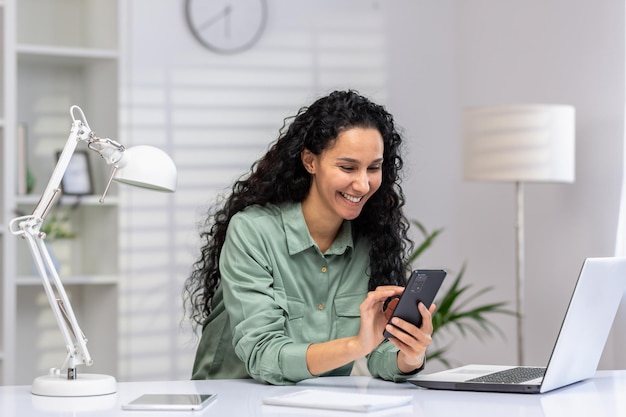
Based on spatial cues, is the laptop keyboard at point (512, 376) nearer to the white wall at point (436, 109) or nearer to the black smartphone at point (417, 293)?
the black smartphone at point (417, 293)

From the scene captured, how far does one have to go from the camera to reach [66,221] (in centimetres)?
392

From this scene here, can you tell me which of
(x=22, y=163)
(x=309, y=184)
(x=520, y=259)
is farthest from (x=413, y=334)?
(x=22, y=163)

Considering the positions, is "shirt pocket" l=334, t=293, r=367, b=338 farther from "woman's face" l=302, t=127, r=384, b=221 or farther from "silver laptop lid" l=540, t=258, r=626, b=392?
"silver laptop lid" l=540, t=258, r=626, b=392

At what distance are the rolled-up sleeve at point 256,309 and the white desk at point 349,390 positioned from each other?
37mm

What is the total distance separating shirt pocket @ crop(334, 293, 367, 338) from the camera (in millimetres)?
2137

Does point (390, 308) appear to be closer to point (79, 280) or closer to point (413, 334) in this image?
point (413, 334)

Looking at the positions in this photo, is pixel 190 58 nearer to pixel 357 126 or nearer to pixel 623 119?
pixel 623 119

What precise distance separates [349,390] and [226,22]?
8.35 ft

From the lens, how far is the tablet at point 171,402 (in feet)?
5.16

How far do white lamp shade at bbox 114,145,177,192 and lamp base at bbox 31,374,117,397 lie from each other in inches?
14.1

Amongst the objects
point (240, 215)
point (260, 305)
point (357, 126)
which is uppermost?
point (357, 126)

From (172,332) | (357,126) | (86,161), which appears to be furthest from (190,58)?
(357,126)

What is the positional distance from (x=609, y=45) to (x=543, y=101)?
Answer: 444 millimetres

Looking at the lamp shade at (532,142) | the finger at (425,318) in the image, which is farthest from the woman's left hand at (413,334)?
the lamp shade at (532,142)
